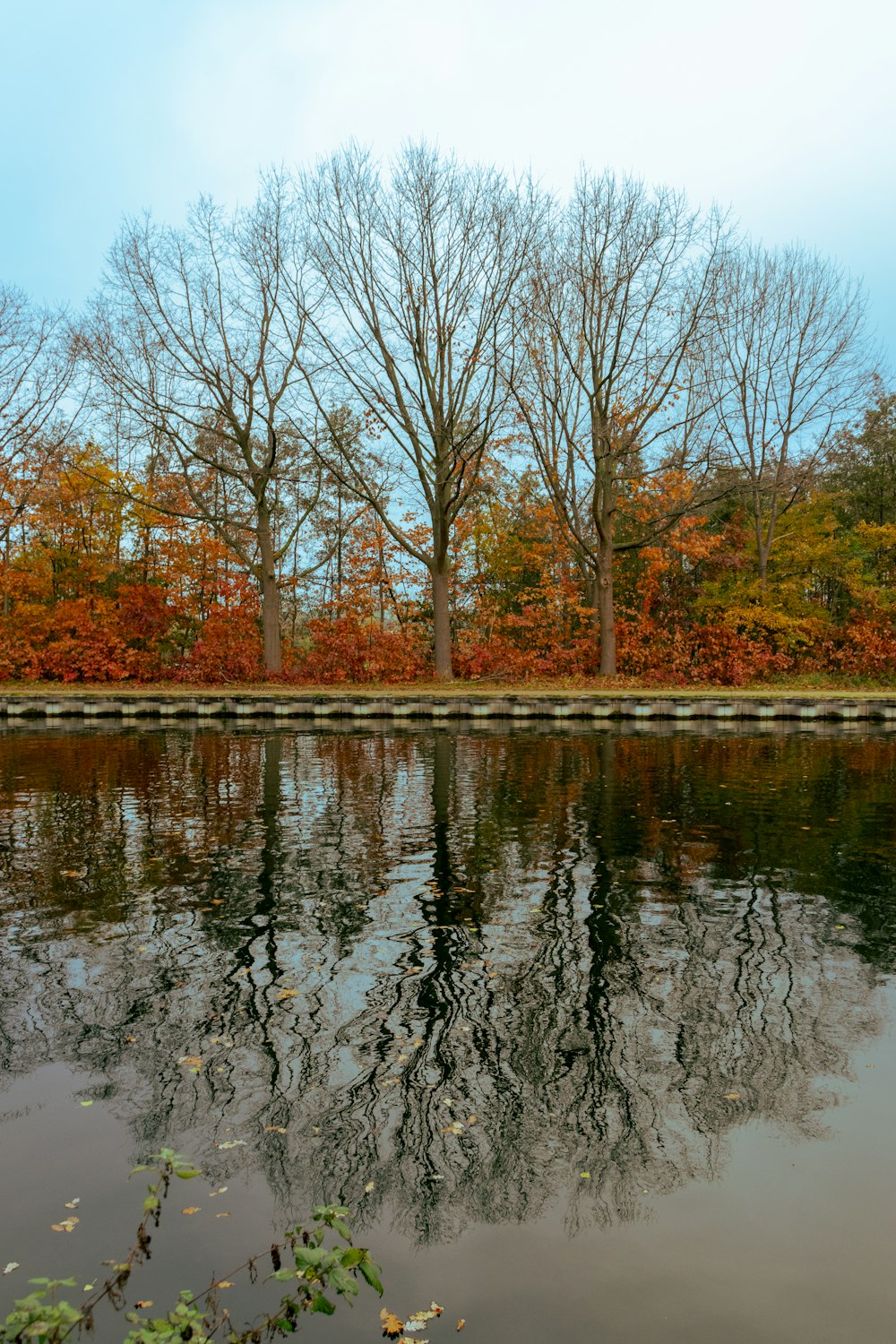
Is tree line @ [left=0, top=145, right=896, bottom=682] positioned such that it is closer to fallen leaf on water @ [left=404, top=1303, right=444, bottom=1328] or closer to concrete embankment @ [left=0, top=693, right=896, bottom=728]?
concrete embankment @ [left=0, top=693, right=896, bottom=728]

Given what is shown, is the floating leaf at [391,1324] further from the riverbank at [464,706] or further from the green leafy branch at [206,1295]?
the riverbank at [464,706]

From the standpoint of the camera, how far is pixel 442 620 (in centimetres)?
2794

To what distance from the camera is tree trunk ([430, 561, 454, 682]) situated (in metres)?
27.8

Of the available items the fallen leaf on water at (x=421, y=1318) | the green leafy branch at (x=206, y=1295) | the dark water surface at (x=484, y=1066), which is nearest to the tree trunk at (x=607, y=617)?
the dark water surface at (x=484, y=1066)

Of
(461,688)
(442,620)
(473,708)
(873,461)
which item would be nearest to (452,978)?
(473,708)

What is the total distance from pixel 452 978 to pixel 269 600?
23810 mm

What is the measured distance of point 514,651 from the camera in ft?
97.0

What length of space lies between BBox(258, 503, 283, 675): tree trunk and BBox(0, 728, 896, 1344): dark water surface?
19.1 meters

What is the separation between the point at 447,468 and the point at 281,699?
891cm

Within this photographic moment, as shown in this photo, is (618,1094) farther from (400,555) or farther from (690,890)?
(400,555)

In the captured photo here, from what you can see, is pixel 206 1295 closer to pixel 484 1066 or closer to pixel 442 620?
pixel 484 1066

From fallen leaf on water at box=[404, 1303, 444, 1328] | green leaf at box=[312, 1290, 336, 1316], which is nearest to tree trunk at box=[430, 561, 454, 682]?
fallen leaf on water at box=[404, 1303, 444, 1328]

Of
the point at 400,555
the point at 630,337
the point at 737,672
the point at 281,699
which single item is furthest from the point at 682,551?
the point at 281,699

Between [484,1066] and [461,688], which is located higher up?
[461,688]
